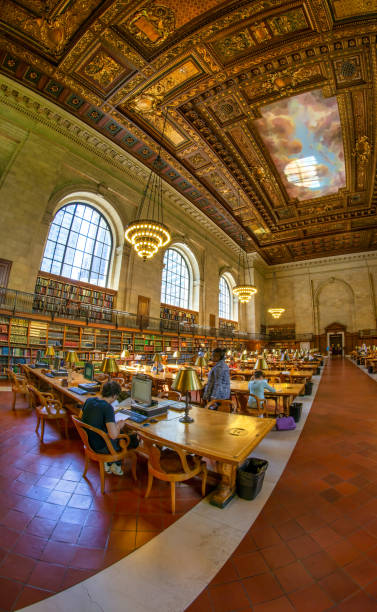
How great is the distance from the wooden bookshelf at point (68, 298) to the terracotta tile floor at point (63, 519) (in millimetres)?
6123

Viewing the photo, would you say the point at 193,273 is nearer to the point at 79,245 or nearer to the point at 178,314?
the point at 178,314

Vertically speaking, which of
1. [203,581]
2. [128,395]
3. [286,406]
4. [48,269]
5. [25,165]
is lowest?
[203,581]

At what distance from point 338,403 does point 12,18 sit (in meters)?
11.5

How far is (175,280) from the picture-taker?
15.1m

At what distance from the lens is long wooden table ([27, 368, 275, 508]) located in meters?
1.78

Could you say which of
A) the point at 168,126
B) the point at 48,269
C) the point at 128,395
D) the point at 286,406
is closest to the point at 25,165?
the point at 48,269

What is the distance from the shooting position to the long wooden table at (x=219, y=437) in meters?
1.78

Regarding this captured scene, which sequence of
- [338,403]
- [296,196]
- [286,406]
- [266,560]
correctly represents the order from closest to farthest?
[266,560]
[286,406]
[338,403]
[296,196]

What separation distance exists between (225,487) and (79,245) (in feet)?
33.3

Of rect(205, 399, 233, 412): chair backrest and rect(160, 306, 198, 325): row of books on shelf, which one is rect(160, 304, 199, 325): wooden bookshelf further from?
rect(205, 399, 233, 412): chair backrest

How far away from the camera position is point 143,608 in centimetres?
117

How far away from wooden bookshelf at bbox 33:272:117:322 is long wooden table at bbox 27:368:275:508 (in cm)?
685

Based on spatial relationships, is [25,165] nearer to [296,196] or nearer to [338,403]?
[338,403]

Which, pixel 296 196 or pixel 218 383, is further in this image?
pixel 296 196
